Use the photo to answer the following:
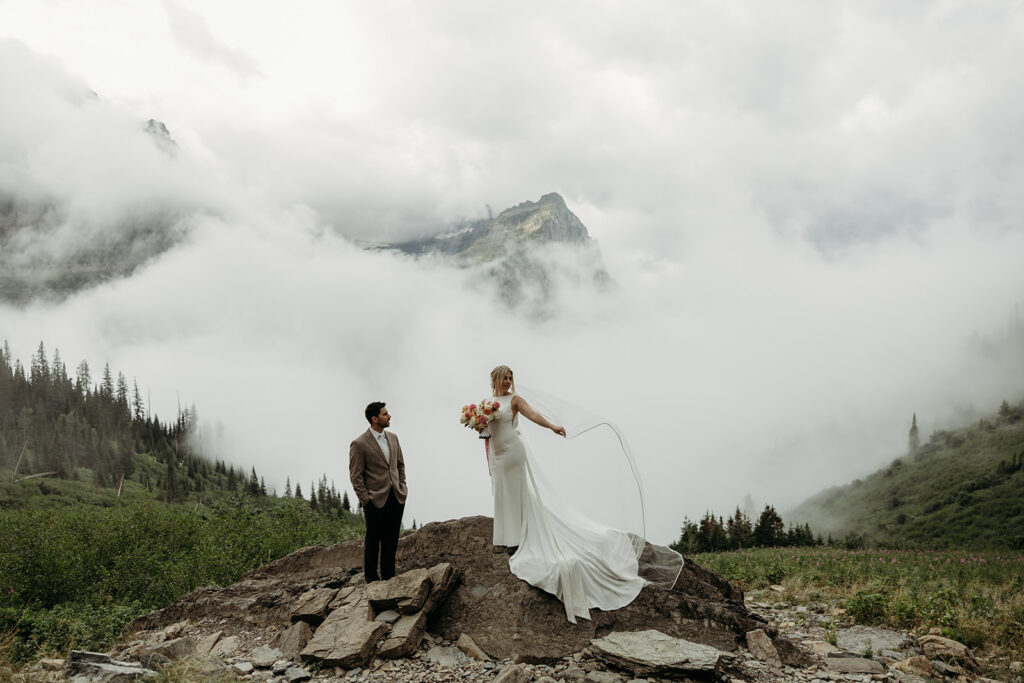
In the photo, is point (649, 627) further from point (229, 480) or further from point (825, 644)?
point (229, 480)

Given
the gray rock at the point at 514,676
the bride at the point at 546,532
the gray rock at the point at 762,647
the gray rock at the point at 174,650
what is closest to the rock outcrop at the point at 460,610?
the gray rock at the point at 762,647

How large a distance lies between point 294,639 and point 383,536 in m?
2.02

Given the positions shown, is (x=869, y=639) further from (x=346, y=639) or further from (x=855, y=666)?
(x=346, y=639)

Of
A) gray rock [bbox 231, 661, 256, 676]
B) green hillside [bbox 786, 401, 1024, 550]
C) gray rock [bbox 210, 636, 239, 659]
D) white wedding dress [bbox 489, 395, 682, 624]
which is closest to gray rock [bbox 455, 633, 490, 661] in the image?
white wedding dress [bbox 489, 395, 682, 624]

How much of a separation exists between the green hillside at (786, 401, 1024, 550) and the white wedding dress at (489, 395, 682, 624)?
93.7 meters

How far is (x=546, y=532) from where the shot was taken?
419 inches

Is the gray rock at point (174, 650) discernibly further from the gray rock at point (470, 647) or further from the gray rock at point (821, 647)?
the gray rock at point (821, 647)

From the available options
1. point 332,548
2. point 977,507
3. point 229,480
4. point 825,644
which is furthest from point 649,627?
point 229,480

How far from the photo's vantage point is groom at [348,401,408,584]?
34.6ft

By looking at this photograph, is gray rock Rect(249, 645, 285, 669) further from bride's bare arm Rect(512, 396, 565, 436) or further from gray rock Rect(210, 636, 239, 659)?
bride's bare arm Rect(512, 396, 565, 436)

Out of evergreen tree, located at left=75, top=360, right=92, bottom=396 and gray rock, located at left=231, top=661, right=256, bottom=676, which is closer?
gray rock, located at left=231, top=661, right=256, bottom=676

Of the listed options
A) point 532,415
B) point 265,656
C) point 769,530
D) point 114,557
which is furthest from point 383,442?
point 769,530

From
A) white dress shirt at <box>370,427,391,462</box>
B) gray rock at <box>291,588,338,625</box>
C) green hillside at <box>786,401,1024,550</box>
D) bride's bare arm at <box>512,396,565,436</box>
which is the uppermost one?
green hillside at <box>786,401,1024,550</box>

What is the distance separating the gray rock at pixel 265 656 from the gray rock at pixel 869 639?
30.0 feet
